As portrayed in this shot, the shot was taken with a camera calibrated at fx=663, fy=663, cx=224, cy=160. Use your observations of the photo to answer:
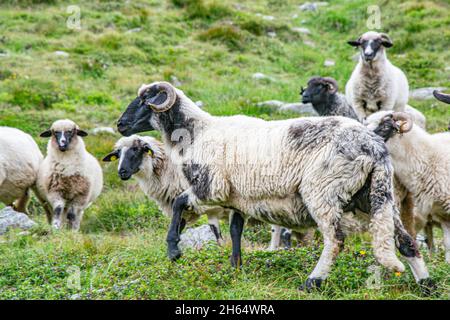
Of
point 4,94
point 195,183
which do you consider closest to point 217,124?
point 195,183

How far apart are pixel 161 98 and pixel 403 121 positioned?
2940 mm

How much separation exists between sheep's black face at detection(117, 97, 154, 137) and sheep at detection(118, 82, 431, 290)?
0.28ft

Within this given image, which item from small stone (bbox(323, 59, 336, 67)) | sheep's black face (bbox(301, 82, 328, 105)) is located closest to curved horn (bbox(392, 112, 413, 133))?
sheep's black face (bbox(301, 82, 328, 105))

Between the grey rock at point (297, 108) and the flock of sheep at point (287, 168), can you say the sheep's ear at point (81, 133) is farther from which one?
the grey rock at point (297, 108)

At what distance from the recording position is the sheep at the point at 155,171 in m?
9.59

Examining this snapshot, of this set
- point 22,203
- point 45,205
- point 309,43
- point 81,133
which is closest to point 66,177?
point 81,133

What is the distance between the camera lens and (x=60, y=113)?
15.0 meters

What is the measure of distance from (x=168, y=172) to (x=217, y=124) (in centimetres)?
249

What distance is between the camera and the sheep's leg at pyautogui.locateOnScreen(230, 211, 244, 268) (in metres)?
7.18

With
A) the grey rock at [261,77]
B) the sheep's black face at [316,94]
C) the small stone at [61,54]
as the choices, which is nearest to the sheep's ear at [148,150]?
the sheep's black face at [316,94]

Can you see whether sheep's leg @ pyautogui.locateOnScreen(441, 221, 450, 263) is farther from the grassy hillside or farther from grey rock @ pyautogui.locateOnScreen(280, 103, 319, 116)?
grey rock @ pyautogui.locateOnScreen(280, 103, 319, 116)

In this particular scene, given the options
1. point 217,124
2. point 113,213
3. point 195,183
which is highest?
point 217,124

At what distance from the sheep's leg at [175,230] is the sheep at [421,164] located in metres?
2.55
